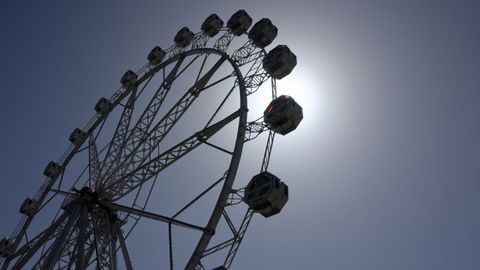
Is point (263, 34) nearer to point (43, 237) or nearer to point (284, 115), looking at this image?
point (284, 115)

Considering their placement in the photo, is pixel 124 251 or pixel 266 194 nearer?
pixel 266 194

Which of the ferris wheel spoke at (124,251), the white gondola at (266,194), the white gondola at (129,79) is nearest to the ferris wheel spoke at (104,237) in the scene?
the ferris wheel spoke at (124,251)

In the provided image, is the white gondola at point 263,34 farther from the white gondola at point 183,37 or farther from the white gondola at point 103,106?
the white gondola at point 103,106

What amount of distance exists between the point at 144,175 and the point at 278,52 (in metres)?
8.14

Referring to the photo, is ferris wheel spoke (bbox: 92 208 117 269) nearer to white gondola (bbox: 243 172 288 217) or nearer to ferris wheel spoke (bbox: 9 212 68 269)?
ferris wheel spoke (bbox: 9 212 68 269)

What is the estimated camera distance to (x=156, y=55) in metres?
28.8

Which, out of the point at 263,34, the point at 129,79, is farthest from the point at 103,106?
the point at 263,34

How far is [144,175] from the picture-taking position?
63.5ft

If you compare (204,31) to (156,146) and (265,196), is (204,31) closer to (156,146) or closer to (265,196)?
(156,146)

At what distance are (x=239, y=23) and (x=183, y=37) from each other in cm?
407

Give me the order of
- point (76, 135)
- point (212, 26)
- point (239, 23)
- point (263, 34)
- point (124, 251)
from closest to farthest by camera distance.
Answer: point (124, 251), point (263, 34), point (239, 23), point (212, 26), point (76, 135)

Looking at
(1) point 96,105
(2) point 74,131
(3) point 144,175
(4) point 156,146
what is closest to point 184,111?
(4) point 156,146

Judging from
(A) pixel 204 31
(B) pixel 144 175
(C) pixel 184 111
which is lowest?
(B) pixel 144 175

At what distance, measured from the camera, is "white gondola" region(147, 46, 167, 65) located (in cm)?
2874
